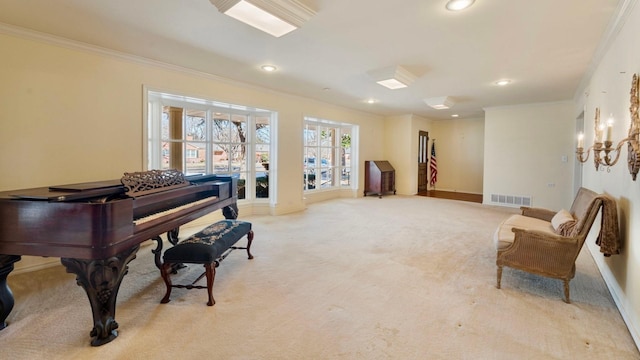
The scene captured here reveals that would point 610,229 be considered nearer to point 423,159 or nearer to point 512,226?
point 512,226

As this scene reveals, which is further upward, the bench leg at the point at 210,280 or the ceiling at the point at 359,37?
the ceiling at the point at 359,37

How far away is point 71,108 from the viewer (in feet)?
10.5

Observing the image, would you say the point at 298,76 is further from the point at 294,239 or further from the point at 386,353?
the point at 386,353

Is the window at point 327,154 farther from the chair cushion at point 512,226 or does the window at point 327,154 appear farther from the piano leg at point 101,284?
the piano leg at point 101,284

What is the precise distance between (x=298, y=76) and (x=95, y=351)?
3.93 metres

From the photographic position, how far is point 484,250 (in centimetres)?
363

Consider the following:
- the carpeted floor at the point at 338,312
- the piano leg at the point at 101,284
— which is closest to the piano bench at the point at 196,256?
the carpeted floor at the point at 338,312

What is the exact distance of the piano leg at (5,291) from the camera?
6.42 feet

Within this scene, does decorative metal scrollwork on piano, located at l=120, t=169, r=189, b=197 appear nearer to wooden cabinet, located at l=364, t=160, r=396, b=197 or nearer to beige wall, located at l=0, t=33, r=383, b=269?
beige wall, located at l=0, t=33, r=383, b=269

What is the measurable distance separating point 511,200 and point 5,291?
821cm

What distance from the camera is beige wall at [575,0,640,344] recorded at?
2.03 meters

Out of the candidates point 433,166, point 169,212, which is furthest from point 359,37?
point 433,166

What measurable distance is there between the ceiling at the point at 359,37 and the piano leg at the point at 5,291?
207 cm

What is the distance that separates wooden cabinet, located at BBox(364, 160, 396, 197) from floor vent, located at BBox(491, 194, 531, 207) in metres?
2.60
